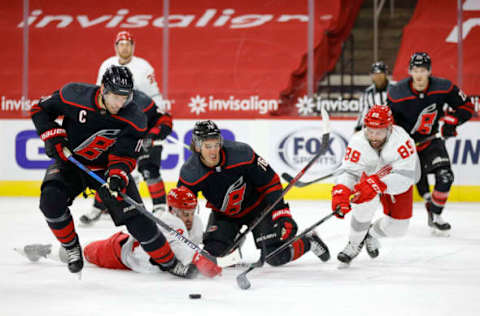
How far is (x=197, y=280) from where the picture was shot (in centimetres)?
324

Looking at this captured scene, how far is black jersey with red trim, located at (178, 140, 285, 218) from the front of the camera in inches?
136

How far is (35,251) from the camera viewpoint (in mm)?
3656

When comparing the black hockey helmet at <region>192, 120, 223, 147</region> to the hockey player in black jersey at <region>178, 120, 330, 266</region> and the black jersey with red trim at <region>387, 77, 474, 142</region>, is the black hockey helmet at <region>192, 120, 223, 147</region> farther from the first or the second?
the black jersey with red trim at <region>387, 77, 474, 142</region>

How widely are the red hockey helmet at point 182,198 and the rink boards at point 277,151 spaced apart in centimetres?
340

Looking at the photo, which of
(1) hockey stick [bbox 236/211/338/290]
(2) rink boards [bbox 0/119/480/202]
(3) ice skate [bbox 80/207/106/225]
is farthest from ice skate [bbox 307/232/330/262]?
(2) rink boards [bbox 0/119/480/202]

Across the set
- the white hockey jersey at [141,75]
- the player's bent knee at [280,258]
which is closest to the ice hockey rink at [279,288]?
the player's bent knee at [280,258]

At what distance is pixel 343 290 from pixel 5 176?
16.5 ft

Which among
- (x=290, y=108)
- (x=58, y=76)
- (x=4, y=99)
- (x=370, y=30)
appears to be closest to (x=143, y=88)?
(x=290, y=108)

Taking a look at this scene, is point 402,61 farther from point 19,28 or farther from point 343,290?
point 343,290

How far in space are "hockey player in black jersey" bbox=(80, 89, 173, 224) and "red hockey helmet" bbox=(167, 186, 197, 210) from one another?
1.57 metres

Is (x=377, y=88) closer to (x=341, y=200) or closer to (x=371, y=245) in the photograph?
(x=371, y=245)

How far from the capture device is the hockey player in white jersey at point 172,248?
3291mm

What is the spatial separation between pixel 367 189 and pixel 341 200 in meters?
0.13

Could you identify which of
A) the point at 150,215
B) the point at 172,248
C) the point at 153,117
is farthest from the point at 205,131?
the point at 153,117
